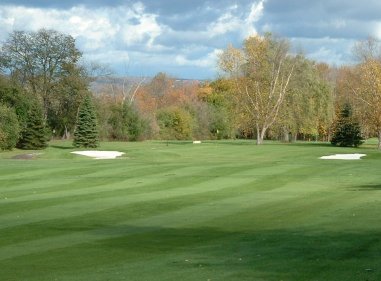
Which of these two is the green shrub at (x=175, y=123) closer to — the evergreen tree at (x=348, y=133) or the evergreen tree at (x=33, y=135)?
the evergreen tree at (x=348, y=133)

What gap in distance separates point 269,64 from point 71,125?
99.7ft

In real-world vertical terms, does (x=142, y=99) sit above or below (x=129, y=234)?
above

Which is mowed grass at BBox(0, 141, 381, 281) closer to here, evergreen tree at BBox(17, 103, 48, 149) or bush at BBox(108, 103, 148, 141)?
evergreen tree at BBox(17, 103, 48, 149)

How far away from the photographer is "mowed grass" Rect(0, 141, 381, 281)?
9.92 metres

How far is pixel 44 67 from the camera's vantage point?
85.3 m

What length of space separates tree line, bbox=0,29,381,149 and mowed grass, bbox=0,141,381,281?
122ft

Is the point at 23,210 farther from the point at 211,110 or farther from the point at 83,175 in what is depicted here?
the point at 211,110

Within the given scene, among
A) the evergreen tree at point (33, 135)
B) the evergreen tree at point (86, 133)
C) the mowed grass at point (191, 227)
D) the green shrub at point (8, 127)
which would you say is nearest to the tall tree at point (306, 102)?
the evergreen tree at point (86, 133)

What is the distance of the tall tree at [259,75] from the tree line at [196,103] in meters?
0.12

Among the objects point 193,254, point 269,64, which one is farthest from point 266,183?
point 269,64

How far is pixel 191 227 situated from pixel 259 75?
6084 cm

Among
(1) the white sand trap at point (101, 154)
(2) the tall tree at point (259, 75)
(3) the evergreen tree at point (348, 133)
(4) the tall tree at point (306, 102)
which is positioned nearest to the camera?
(1) the white sand trap at point (101, 154)

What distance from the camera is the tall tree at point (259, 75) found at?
74188 millimetres

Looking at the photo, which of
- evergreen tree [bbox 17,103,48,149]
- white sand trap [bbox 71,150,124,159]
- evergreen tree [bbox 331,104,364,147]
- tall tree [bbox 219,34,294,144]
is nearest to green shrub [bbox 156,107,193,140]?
tall tree [bbox 219,34,294,144]
